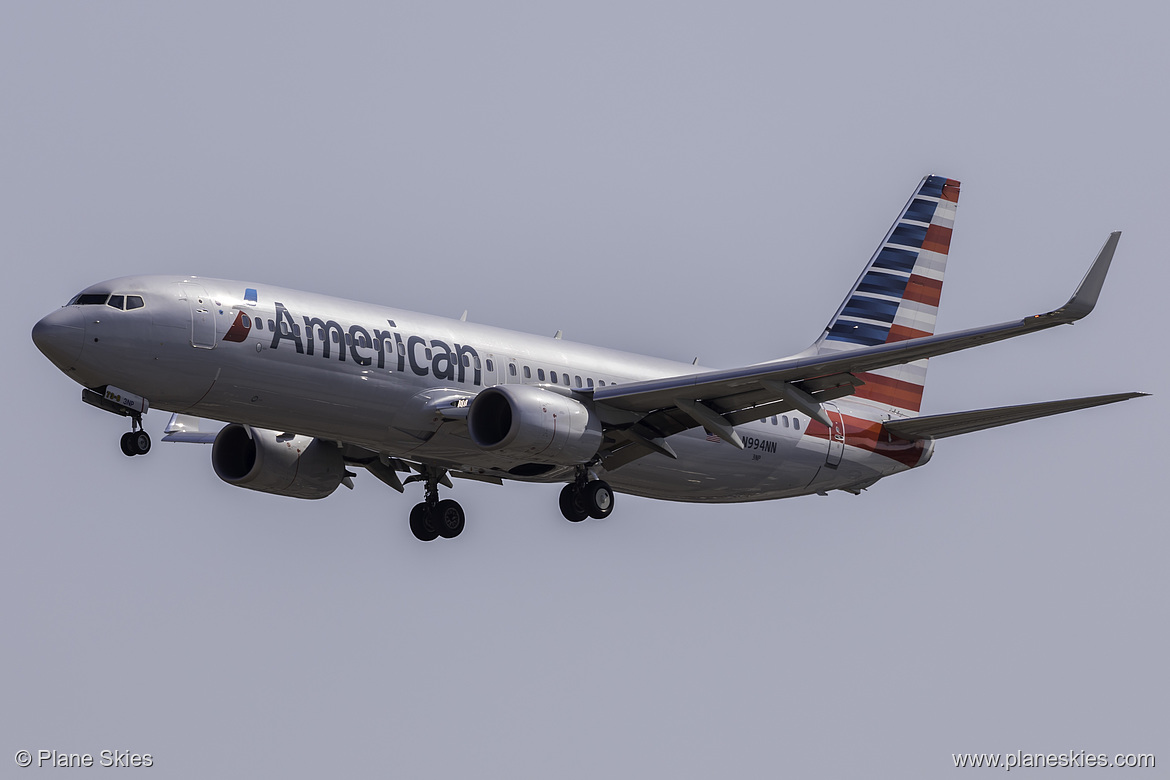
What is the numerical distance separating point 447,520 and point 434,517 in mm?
348

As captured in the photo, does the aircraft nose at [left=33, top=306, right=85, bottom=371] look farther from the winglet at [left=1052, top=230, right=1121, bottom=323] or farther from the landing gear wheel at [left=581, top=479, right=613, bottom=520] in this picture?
the winglet at [left=1052, top=230, right=1121, bottom=323]

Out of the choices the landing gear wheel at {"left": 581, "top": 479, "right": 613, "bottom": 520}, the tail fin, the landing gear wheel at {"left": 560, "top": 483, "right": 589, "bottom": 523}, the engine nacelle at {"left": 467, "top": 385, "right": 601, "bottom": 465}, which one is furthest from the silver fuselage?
the tail fin

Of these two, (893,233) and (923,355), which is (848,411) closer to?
(893,233)

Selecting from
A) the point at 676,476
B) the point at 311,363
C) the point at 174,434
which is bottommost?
the point at 174,434

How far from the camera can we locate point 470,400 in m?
36.0

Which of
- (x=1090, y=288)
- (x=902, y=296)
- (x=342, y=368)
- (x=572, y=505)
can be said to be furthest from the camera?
(x=902, y=296)

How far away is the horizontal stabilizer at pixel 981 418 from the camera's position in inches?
1382

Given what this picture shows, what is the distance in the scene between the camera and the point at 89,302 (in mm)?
32844

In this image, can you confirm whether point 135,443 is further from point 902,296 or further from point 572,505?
point 902,296

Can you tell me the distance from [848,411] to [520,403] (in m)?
11.8

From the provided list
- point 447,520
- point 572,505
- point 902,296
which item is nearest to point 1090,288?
point 572,505

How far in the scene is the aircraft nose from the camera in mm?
32125

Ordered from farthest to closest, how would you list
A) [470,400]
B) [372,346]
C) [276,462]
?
[276,462]
[470,400]
[372,346]

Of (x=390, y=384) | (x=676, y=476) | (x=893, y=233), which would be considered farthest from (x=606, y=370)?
(x=893, y=233)
